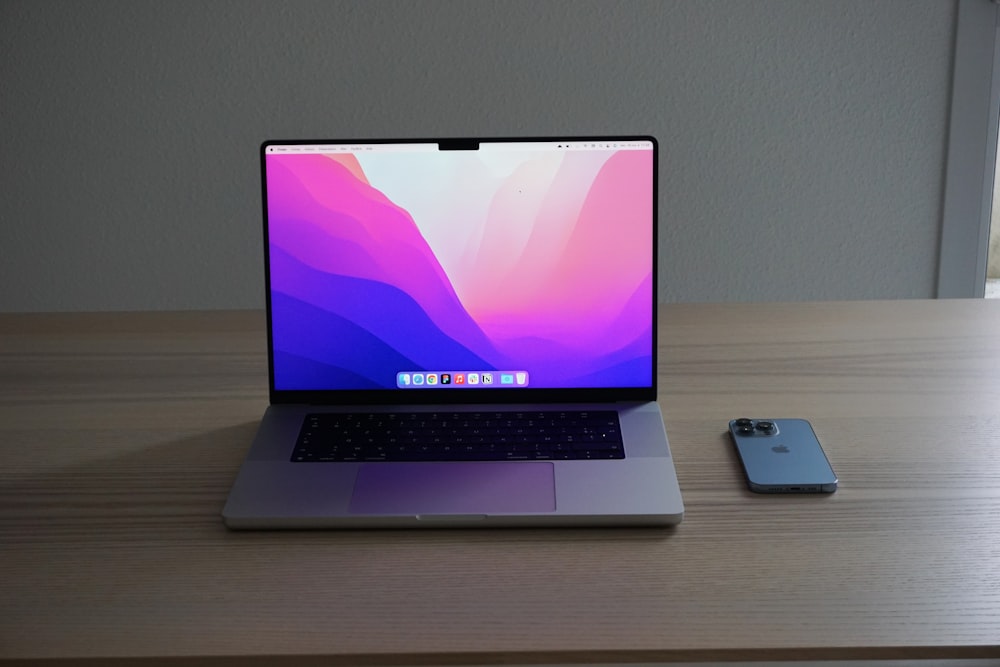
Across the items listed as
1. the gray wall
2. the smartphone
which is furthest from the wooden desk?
the gray wall

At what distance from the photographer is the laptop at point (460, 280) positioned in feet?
3.33

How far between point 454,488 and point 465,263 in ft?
0.80

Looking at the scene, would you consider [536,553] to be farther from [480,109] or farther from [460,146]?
[480,109]

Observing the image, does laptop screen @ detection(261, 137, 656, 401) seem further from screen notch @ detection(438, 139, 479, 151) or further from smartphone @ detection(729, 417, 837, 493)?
smartphone @ detection(729, 417, 837, 493)

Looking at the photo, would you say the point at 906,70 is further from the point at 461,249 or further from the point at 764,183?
the point at 461,249

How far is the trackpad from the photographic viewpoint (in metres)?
0.85

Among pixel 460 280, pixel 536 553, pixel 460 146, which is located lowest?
pixel 536 553

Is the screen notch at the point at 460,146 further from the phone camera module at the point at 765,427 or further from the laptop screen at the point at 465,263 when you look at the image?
the phone camera module at the point at 765,427

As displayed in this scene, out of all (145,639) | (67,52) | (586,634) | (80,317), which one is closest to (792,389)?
(586,634)

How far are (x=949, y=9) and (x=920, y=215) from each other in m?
0.46

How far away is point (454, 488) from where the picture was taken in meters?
0.88

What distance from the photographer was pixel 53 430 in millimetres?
1031

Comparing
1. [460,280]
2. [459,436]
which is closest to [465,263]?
[460,280]

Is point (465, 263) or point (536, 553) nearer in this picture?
point (536, 553)
